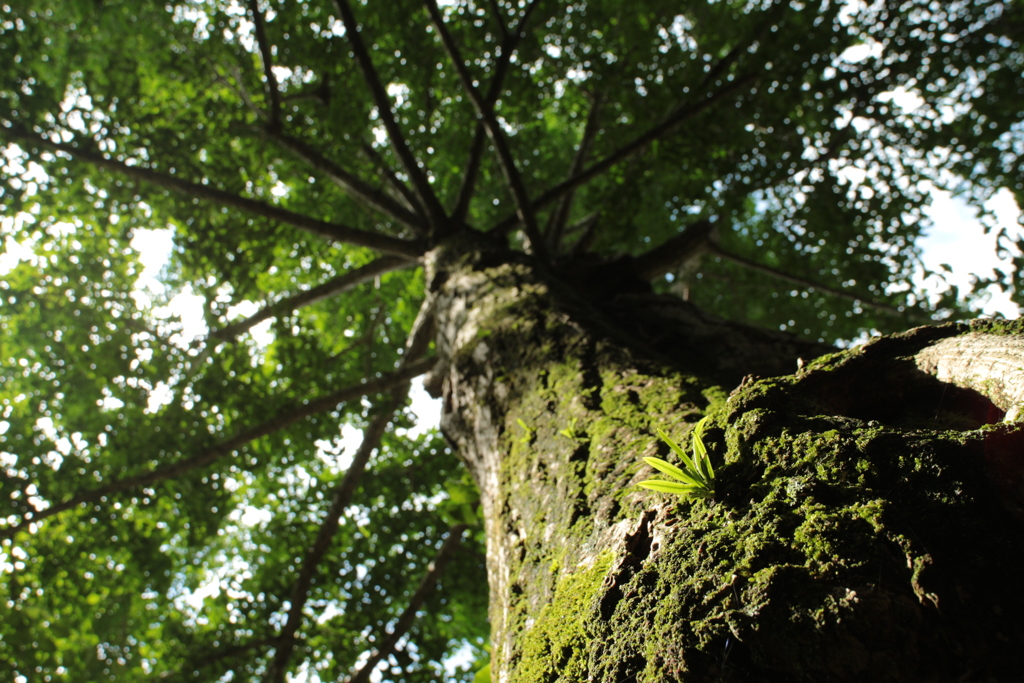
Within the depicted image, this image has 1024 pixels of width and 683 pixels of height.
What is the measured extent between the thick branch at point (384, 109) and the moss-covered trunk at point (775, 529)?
287 centimetres

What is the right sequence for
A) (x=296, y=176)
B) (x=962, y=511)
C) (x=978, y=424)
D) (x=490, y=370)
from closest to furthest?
(x=962, y=511) < (x=978, y=424) < (x=490, y=370) < (x=296, y=176)

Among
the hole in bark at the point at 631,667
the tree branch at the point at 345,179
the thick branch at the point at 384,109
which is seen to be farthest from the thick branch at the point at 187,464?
the hole in bark at the point at 631,667

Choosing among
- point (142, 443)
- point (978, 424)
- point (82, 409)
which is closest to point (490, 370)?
point (978, 424)

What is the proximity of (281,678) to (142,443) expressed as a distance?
231cm

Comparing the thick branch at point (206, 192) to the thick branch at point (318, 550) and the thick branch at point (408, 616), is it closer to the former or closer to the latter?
the thick branch at point (318, 550)

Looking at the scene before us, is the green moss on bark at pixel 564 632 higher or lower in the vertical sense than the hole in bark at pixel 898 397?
lower

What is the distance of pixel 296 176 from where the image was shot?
5.94 meters

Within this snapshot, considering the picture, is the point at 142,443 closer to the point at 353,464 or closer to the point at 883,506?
the point at 353,464

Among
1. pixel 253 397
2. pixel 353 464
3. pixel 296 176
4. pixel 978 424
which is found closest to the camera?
pixel 978 424

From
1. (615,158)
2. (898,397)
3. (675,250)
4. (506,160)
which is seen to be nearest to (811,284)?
(675,250)

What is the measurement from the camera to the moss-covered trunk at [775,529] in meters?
0.71

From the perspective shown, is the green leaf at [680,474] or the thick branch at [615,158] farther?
the thick branch at [615,158]

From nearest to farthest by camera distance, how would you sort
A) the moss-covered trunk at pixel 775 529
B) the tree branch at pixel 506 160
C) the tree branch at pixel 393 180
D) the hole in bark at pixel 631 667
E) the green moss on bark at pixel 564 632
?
1. the moss-covered trunk at pixel 775 529
2. the hole in bark at pixel 631 667
3. the green moss on bark at pixel 564 632
4. the tree branch at pixel 506 160
5. the tree branch at pixel 393 180

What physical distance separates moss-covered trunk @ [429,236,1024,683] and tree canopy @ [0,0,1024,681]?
2.43 metres
